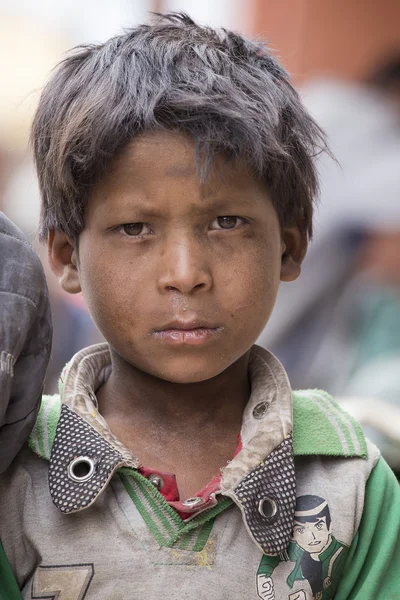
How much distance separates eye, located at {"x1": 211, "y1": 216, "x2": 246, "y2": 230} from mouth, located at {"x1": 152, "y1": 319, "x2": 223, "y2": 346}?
0.18 metres

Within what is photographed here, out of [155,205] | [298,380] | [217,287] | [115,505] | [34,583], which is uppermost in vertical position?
[155,205]

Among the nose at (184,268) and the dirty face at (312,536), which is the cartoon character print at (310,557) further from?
the nose at (184,268)

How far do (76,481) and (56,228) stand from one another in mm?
525

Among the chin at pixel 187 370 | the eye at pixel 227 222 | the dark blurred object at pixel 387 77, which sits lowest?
the chin at pixel 187 370

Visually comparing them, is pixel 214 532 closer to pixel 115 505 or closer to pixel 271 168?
pixel 115 505

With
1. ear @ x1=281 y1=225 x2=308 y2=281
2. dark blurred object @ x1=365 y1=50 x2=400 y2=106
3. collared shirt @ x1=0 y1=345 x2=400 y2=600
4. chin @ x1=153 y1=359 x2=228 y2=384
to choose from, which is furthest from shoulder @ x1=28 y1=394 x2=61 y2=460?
dark blurred object @ x1=365 y1=50 x2=400 y2=106

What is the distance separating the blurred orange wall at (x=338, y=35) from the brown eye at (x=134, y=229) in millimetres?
3529

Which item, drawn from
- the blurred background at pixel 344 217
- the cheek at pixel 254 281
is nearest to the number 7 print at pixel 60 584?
the cheek at pixel 254 281

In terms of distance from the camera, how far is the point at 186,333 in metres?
1.68

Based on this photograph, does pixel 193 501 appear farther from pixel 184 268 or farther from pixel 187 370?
pixel 184 268

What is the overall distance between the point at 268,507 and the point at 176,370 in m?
0.30

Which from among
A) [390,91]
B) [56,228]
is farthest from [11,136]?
[56,228]

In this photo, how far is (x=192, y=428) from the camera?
1.85 meters

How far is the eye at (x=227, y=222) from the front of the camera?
67.4 inches
